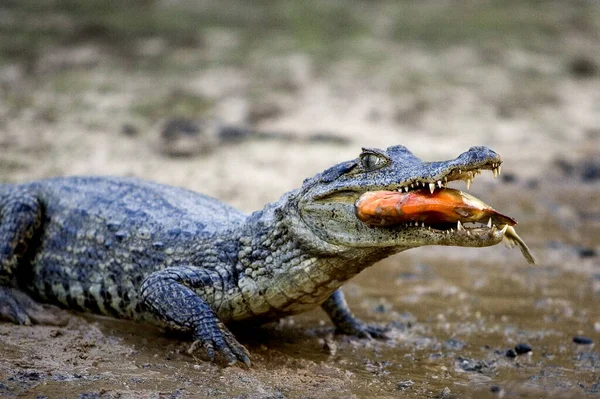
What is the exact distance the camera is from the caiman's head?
397 cm

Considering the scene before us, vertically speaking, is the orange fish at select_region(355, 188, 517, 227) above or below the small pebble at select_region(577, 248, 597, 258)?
below

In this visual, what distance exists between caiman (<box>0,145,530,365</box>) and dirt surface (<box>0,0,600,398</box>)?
23 centimetres

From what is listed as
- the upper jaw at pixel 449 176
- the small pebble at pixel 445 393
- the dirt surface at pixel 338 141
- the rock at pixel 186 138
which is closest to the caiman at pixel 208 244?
the upper jaw at pixel 449 176

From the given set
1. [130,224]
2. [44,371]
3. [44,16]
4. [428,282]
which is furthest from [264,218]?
[44,16]

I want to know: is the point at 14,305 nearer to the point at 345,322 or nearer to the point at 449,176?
the point at 345,322

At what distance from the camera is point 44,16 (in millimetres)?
13016

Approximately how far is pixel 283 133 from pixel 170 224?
588cm

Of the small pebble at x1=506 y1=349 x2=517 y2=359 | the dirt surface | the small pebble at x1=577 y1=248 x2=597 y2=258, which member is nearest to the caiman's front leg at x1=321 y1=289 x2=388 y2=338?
the dirt surface

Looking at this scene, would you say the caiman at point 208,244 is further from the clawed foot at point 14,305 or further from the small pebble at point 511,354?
the small pebble at point 511,354

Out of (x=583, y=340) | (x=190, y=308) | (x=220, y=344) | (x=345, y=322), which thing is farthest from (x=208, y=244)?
(x=583, y=340)

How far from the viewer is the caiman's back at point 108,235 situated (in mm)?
5036

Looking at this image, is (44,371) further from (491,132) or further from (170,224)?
(491,132)

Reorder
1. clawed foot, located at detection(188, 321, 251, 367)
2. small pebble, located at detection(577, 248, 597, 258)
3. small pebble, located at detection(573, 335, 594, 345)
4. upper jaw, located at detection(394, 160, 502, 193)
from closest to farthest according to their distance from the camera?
upper jaw, located at detection(394, 160, 502, 193)
clawed foot, located at detection(188, 321, 251, 367)
small pebble, located at detection(573, 335, 594, 345)
small pebble, located at detection(577, 248, 597, 258)

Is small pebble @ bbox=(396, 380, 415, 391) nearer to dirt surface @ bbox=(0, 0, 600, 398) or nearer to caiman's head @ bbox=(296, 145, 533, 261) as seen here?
dirt surface @ bbox=(0, 0, 600, 398)
